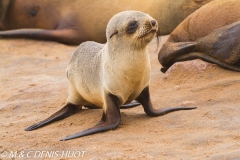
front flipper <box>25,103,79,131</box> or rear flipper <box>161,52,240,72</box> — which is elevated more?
front flipper <box>25,103,79,131</box>

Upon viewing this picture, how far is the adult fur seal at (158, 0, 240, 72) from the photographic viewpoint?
5590 mm

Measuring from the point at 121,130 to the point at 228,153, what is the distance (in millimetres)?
1088

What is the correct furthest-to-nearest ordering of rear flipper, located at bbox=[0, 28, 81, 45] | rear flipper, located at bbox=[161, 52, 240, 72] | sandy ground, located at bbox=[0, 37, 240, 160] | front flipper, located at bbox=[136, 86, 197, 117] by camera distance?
rear flipper, located at bbox=[0, 28, 81, 45], rear flipper, located at bbox=[161, 52, 240, 72], front flipper, located at bbox=[136, 86, 197, 117], sandy ground, located at bbox=[0, 37, 240, 160]

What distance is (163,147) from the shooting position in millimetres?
3752

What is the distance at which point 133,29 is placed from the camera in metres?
4.33

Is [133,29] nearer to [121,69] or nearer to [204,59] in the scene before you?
[121,69]

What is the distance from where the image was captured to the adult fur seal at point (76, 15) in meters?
8.59

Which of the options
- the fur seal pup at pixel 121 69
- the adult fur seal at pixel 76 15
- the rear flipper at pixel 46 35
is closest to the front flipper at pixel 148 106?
the fur seal pup at pixel 121 69

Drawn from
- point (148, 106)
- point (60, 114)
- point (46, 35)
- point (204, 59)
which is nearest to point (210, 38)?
point (204, 59)

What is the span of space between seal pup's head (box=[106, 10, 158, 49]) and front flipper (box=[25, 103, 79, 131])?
81 cm

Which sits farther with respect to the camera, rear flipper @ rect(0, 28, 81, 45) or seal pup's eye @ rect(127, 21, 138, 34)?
rear flipper @ rect(0, 28, 81, 45)

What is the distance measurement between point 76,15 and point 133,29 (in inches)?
182

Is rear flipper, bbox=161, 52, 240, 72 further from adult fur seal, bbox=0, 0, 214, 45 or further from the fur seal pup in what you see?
adult fur seal, bbox=0, 0, 214, 45

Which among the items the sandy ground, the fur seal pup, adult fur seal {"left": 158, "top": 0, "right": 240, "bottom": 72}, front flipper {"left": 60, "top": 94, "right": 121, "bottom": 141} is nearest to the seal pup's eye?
the fur seal pup
